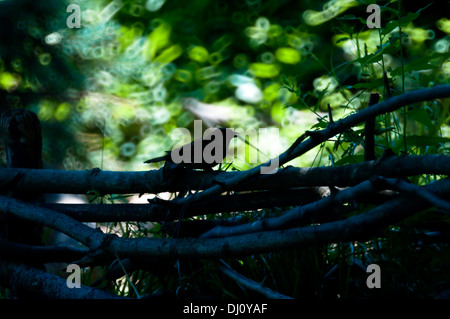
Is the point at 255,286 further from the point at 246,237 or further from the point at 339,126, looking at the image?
the point at 339,126

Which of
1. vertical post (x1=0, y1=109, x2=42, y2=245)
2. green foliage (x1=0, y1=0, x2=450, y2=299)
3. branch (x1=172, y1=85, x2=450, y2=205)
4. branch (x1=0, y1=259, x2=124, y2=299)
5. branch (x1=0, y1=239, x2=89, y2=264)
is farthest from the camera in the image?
green foliage (x1=0, y1=0, x2=450, y2=299)

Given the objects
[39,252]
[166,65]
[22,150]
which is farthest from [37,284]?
[166,65]

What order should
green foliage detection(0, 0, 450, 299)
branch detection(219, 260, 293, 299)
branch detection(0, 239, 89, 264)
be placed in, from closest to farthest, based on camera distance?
branch detection(219, 260, 293, 299), branch detection(0, 239, 89, 264), green foliage detection(0, 0, 450, 299)

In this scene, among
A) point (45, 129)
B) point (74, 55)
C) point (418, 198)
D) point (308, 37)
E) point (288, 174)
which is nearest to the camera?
point (418, 198)

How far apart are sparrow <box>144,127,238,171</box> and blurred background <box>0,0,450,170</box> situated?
1469 mm

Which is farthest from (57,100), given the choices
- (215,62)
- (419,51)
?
(419,51)

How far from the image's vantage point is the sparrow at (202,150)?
1.18 m

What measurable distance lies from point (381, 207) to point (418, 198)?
0.07 m

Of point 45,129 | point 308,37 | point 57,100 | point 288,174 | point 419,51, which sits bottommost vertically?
point 288,174

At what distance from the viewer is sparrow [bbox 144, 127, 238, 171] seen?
1.18 m

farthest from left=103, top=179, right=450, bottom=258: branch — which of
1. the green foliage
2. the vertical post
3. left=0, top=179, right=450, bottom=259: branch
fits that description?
the green foliage

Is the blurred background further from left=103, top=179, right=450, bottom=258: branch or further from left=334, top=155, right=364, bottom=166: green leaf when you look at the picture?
left=103, top=179, right=450, bottom=258: branch
